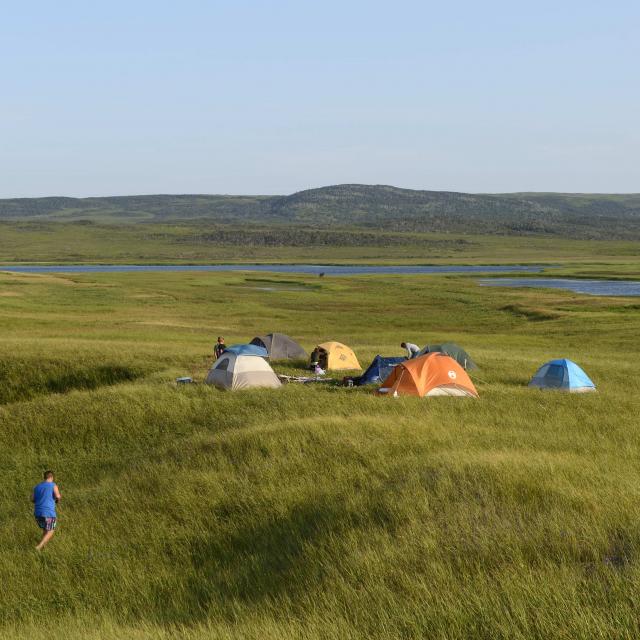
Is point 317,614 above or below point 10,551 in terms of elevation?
above

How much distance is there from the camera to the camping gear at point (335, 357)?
35.2m

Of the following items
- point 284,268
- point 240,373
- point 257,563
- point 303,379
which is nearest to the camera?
point 257,563

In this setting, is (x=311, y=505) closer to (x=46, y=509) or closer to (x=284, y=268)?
(x=46, y=509)

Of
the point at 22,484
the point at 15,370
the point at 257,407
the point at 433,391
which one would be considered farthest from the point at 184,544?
the point at 15,370

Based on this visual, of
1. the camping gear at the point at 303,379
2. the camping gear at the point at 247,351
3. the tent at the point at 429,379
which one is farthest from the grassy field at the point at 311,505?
the camping gear at the point at 303,379

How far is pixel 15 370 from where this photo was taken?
114ft

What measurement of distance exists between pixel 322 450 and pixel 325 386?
35.0 ft

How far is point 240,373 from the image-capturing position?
1152 inches

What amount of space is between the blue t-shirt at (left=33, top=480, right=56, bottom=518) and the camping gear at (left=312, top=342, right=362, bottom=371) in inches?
757

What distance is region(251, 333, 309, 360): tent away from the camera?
3791 centimetres

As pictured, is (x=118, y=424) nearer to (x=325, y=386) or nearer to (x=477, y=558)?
(x=325, y=386)

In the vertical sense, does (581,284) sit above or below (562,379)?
below

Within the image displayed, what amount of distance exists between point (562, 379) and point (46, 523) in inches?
799

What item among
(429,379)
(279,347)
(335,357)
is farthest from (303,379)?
(279,347)
